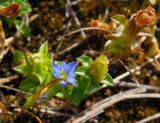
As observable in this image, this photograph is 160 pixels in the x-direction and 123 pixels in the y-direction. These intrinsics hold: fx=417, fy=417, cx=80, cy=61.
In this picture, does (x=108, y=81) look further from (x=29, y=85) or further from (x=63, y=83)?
(x=29, y=85)

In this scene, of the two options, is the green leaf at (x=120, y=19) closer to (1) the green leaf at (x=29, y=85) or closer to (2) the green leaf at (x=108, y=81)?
(2) the green leaf at (x=108, y=81)

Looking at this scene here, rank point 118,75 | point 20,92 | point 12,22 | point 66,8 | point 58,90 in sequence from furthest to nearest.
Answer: point 66,8
point 118,75
point 12,22
point 20,92
point 58,90

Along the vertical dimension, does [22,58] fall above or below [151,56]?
above

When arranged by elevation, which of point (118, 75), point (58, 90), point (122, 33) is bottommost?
point (118, 75)

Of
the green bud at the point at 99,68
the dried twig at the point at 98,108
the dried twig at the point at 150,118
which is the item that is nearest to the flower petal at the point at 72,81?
the green bud at the point at 99,68

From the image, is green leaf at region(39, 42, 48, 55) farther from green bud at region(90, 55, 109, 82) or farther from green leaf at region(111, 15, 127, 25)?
green leaf at region(111, 15, 127, 25)

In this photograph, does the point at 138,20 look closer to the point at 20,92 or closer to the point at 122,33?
the point at 122,33

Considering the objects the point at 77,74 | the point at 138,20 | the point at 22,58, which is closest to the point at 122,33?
the point at 138,20

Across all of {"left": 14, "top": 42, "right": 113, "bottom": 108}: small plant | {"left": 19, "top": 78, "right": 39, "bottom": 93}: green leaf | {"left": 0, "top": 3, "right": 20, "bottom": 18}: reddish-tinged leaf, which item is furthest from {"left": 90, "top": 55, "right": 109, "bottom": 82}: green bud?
{"left": 0, "top": 3, "right": 20, "bottom": 18}: reddish-tinged leaf
